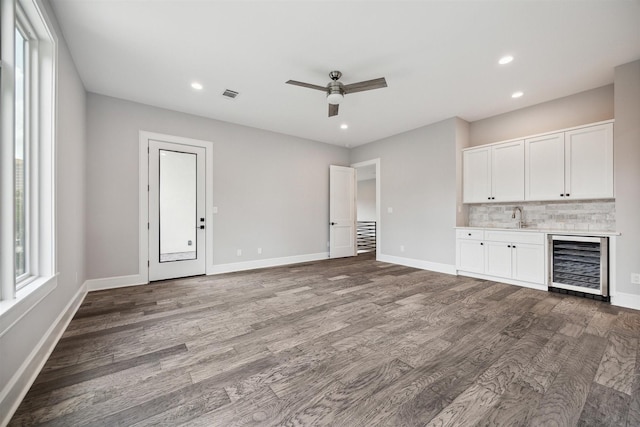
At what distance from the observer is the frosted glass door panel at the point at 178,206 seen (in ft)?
14.4

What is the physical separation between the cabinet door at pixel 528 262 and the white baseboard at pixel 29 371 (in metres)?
5.41

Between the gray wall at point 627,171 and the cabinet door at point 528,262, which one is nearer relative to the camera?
the gray wall at point 627,171

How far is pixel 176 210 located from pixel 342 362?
12.6ft

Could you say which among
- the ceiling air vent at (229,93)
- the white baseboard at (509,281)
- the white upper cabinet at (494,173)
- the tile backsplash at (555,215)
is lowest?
the white baseboard at (509,281)

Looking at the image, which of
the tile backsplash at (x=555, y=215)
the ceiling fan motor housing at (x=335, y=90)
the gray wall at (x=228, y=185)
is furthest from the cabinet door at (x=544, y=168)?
the gray wall at (x=228, y=185)

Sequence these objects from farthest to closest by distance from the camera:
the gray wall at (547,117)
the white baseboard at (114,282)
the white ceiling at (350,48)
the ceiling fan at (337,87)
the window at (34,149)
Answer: the white baseboard at (114,282) < the gray wall at (547,117) < the ceiling fan at (337,87) < the white ceiling at (350,48) < the window at (34,149)

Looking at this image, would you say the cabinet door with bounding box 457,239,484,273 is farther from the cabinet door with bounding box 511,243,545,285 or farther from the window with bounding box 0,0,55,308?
Result: the window with bounding box 0,0,55,308

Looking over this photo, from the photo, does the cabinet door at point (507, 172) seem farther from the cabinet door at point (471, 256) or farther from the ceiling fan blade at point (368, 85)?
the ceiling fan blade at point (368, 85)

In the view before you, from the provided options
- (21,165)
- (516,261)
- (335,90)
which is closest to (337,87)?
(335,90)

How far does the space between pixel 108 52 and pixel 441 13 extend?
3438mm

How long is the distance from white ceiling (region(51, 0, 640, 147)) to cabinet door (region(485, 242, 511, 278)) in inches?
90.9

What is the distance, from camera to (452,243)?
4.81 metres

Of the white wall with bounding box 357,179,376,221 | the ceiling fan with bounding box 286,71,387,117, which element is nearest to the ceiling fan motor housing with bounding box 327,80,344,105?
the ceiling fan with bounding box 286,71,387,117

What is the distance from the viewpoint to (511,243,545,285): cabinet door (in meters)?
3.80
